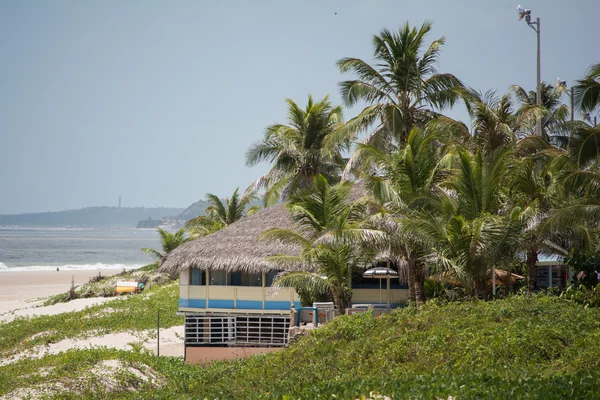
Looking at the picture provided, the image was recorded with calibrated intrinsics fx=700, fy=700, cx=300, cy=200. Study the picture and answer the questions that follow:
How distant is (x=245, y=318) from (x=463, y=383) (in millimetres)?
12054

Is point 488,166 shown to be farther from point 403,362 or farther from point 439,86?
point 439,86

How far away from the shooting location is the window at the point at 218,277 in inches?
763

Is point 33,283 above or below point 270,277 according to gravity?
below

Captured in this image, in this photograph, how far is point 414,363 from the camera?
9.59m

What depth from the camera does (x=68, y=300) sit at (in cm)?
3462

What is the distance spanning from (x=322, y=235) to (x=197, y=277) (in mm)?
5453

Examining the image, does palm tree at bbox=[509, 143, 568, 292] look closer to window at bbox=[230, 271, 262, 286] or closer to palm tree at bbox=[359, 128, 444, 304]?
palm tree at bbox=[359, 128, 444, 304]

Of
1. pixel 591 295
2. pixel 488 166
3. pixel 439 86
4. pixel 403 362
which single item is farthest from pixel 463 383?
pixel 439 86

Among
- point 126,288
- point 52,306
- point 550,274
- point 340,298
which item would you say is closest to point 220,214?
point 126,288

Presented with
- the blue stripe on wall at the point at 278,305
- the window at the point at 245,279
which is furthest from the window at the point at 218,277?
the blue stripe on wall at the point at 278,305

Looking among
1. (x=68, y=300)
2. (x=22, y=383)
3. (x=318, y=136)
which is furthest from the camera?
(x=68, y=300)

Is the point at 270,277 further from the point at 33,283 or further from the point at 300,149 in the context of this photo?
the point at 33,283

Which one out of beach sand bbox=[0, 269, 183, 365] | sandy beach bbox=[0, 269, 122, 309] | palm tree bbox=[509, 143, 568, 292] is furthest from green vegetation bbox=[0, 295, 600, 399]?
sandy beach bbox=[0, 269, 122, 309]

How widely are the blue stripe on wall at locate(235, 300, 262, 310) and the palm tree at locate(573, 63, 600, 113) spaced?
910 centimetres
